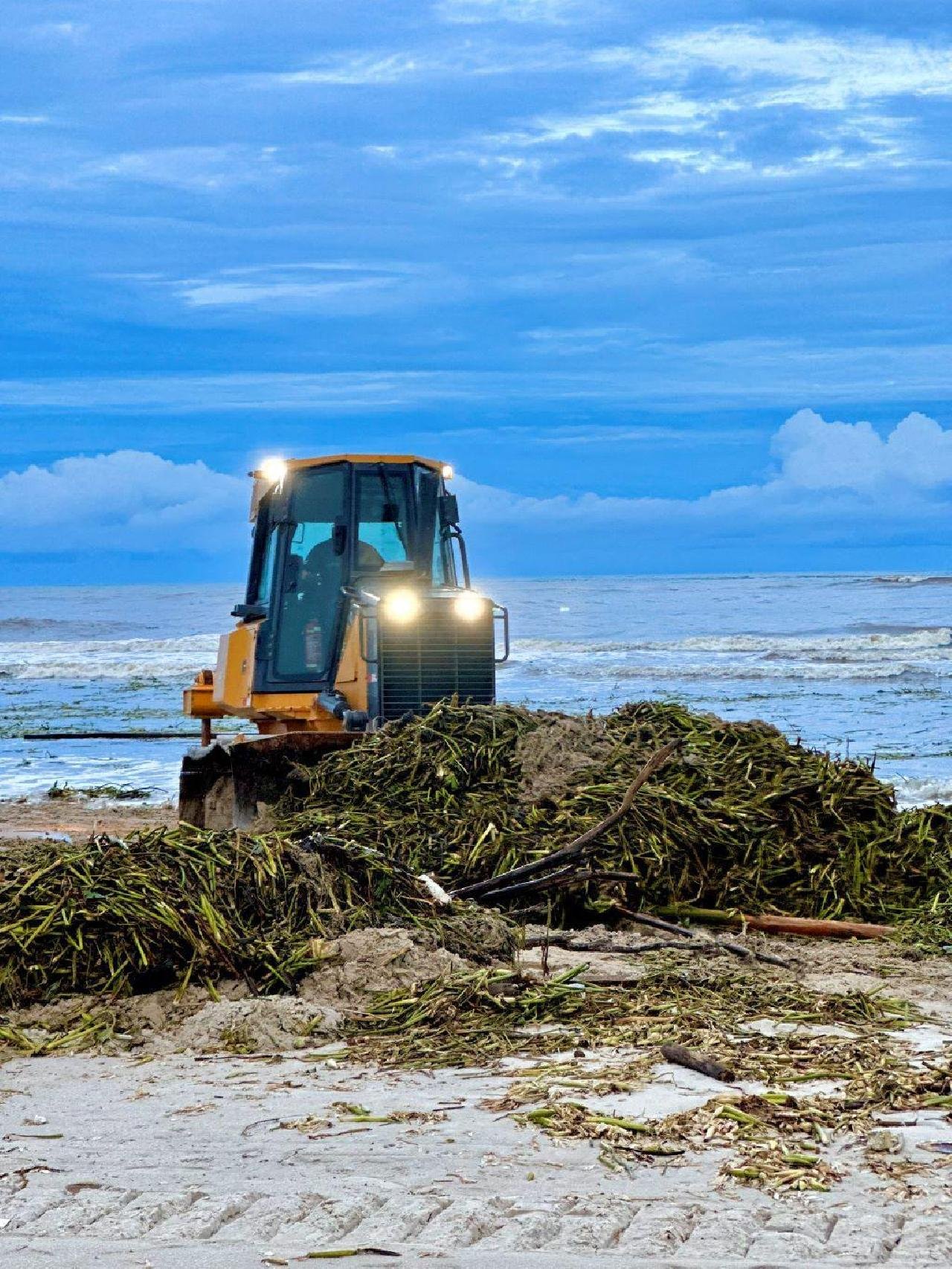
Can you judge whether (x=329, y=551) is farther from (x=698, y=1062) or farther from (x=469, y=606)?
(x=698, y=1062)

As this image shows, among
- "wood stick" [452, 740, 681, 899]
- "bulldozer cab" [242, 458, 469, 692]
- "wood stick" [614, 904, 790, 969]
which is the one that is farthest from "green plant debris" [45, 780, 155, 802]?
"wood stick" [614, 904, 790, 969]

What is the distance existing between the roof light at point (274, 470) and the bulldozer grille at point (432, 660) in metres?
1.69

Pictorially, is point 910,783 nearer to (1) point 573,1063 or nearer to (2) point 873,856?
(2) point 873,856

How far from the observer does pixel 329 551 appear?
11.2 m

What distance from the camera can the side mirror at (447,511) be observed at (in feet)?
37.7

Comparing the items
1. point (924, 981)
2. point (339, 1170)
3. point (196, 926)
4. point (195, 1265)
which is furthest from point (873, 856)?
point (195, 1265)

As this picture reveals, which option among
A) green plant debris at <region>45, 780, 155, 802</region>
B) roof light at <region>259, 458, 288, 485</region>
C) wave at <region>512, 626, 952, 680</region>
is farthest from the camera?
wave at <region>512, 626, 952, 680</region>

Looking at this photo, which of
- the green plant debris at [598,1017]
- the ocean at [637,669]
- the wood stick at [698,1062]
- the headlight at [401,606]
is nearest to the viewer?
the wood stick at [698,1062]

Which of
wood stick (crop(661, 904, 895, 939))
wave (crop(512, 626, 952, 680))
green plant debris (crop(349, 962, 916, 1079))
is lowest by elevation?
wood stick (crop(661, 904, 895, 939))

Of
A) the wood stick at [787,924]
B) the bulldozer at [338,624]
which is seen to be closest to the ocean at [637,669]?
the bulldozer at [338,624]

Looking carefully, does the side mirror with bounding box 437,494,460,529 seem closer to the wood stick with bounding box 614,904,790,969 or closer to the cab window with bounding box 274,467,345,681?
the cab window with bounding box 274,467,345,681

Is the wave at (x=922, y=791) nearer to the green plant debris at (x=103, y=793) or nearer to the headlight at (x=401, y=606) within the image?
the headlight at (x=401, y=606)

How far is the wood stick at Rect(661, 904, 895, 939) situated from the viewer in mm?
7652

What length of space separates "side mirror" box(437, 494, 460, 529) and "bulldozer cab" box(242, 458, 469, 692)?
0.18 meters
